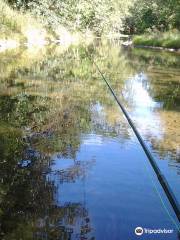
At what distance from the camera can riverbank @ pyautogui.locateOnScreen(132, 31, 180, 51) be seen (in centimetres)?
4312

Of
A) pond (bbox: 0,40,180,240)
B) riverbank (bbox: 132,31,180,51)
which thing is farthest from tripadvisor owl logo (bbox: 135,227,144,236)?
riverbank (bbox: 132,31,180,51)

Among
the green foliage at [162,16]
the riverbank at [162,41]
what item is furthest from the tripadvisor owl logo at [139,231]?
the green foliage at [162,16]

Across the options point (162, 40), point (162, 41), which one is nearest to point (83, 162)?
point (162, 41)

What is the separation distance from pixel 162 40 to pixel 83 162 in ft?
135

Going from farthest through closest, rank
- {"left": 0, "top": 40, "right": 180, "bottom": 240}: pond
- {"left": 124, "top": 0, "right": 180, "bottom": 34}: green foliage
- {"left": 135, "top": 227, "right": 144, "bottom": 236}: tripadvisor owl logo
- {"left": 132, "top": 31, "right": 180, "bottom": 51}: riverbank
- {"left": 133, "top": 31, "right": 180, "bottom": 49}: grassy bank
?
1. {"left": 124, "top": 0, "right": 180, "bottom": 34}: green foliage
2. {"left": 133, "top": 31, "right": 180, "bottom": 49}: grassy bank
3. {"left": 132, "top": 31, "right": 180, "bottom": 51}: riverbank
4. {"left": 0, "top": 40, "right": 180, "bottom": 240}: pond
5. {"left": 135, "top": 227, "right": 144, "bottom": 236}: tripadvisor owl logo

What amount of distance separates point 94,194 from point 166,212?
873 millimetres

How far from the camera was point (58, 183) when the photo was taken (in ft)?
19.6

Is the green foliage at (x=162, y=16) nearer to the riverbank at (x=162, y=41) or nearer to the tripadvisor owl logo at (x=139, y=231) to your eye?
the riverbank at (x=162, y=41)

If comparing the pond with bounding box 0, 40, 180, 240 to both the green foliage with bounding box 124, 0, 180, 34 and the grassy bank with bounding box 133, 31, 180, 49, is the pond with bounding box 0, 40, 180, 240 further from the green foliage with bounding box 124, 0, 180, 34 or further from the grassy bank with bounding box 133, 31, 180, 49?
the green foliage with bounding box 124, 0, 180, 34

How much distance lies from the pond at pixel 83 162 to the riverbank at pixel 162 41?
3013 cm

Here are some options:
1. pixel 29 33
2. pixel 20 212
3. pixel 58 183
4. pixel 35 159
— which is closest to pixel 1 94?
pixel 35 159

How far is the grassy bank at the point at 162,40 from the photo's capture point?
142ft

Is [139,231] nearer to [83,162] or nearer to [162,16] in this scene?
[83,162]

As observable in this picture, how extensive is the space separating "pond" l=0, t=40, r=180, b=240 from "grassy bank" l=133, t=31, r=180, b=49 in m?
30.3
